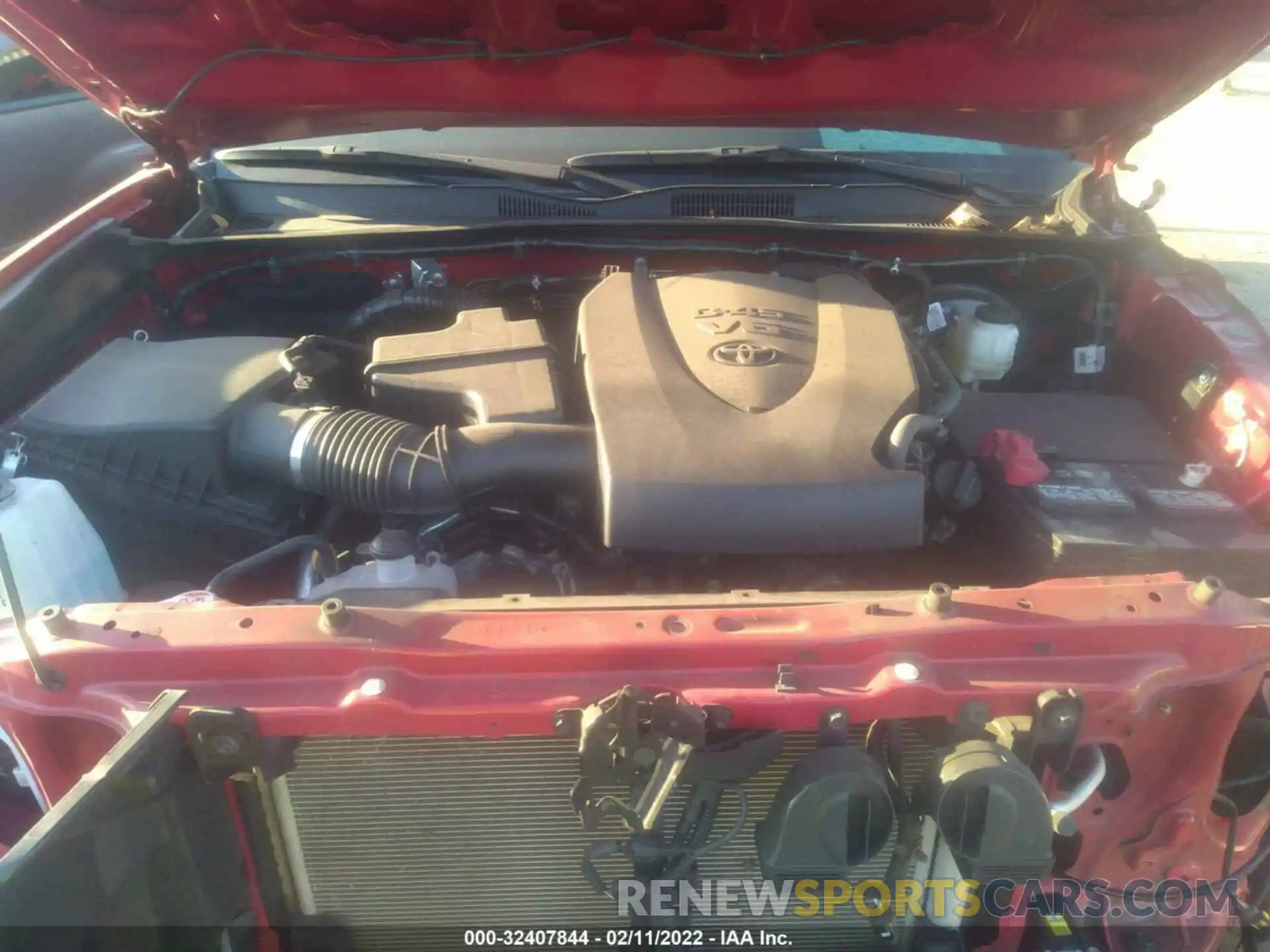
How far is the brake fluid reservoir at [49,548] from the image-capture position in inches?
48.9

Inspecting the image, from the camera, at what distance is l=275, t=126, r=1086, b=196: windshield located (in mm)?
2227

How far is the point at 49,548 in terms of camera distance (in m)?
1.28

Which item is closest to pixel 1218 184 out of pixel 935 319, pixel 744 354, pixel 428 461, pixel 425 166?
pixel 935 319

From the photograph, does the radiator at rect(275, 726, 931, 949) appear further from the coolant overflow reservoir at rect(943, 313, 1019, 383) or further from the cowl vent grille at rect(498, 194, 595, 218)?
the cowl vent grille at rect(498, 194, 595, 218)

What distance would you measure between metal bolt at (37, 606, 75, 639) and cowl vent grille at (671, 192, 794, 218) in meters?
1.48

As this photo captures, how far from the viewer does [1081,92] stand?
6.05 ft

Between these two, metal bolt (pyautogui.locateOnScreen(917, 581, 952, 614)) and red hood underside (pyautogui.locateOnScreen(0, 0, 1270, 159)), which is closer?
metal bolt (pyautogui.locateOnScreen(917, 581, 952, 614))

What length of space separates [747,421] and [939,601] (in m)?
0.36

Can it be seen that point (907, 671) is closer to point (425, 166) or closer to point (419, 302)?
point (419, 302)

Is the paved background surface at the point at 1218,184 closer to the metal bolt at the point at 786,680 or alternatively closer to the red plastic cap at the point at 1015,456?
the red plastic cap at the point at 1015,456

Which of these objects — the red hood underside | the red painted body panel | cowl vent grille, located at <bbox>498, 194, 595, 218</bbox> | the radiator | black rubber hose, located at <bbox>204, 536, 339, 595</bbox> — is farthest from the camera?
cowl vent grille, located at <bbox>498, 194, 595, 218</bbox>

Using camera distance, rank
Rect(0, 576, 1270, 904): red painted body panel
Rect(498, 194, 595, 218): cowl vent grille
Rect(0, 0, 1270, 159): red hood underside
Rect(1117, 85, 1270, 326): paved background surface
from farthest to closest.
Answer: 1. Rect(1117, 85, 1270, 326): paved background surface
2. Rect(498, 194, 595, 218): cowl vent grille
3. Rect(0, 0, 1270, 159): red hood underside
4. Rect(0, 576, 1270, 904): red painted body panel

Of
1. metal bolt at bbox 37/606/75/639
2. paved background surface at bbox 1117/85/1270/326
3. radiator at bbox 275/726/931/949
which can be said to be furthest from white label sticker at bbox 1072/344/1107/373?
paved background surface at bbox 1117/85/1270/326

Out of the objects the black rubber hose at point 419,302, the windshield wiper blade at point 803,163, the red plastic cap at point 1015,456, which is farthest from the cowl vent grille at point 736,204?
the red plastic cap at point 1015,456
